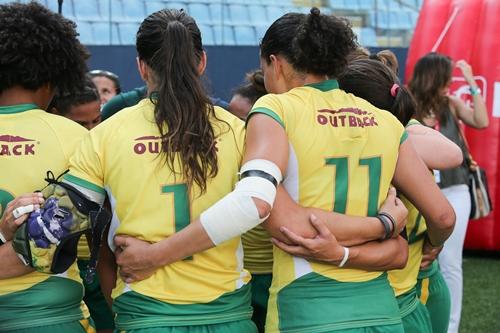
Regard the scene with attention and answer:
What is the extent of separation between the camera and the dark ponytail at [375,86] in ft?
10.4

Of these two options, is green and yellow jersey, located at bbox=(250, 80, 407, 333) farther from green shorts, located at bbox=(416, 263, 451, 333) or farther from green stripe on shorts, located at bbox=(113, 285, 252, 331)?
green shorts, located at bbox=(416, 263, 451, 333)

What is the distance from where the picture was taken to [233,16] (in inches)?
440

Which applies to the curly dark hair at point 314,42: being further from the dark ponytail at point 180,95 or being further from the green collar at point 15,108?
the green collar at point 15,108

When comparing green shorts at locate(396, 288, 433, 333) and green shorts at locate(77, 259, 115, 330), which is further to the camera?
green shorts at locate(77, 259, 115, 330)

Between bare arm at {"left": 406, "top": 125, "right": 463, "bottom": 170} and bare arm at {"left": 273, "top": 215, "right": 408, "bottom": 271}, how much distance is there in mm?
643

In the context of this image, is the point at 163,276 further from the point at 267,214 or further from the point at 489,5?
the point at 489,5

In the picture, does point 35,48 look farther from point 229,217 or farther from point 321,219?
point 321,219

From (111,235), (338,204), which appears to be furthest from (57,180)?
(338,204)

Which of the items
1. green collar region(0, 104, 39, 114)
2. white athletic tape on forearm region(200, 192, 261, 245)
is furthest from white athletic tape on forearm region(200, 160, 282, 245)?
green collar region(0, 104, 39, 114)

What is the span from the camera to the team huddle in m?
2.54

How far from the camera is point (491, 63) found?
8.42 m

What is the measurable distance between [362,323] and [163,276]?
0.61m

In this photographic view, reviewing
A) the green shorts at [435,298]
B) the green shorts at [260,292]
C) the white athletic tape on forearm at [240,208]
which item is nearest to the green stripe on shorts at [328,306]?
the white athletic tape on forearm at [240,208]

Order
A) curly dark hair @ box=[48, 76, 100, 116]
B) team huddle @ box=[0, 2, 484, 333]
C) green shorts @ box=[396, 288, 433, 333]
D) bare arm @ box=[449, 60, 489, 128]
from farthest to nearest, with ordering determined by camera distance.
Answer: bare arm @ box=[449, 60, 489, 128]
curly dark hair @ box=[48, 76, 100, 116]
green shorts @ box=[396, 288, 433, 333]
team huddle @ box=[0, 2, 484, 333]
